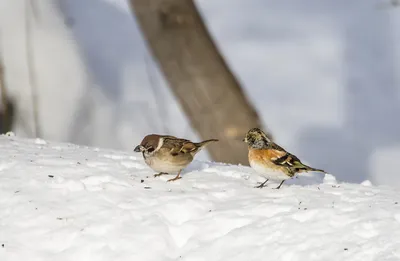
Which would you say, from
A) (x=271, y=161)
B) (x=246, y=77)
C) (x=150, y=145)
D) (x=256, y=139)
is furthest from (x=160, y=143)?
(x=246, y=77)

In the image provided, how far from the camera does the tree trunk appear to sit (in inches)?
303

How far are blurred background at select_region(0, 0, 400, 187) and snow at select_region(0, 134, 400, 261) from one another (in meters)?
3.13

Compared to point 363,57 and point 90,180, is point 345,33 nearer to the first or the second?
point 363,57

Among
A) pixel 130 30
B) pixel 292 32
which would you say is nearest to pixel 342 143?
pixel 292 32

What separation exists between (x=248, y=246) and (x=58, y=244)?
3.62 feet

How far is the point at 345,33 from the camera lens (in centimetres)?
1159

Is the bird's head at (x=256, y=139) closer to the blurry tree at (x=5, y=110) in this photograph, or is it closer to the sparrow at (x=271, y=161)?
→ the sparrow at (x=271, y=161)

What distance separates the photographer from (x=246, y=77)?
1091 cm

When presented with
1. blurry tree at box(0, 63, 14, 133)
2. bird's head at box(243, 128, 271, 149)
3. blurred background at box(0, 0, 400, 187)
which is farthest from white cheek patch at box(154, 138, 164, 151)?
blurry tree at box(0, 63, 14, 133)

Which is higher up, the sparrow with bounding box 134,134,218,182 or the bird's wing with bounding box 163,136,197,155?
the bird's wing with bounding box 163,136,197,155

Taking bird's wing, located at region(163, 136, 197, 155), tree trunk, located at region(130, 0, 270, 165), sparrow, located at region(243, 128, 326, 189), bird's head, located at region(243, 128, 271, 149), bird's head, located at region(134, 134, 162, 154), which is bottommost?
bird's head, located at region(134, 134, 162, 154)

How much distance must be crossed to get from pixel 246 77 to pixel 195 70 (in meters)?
3.22

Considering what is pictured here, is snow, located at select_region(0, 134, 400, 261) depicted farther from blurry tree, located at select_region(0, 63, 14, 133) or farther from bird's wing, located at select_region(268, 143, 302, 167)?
blurry tree, located at select_region(0, 63, 14, 133)

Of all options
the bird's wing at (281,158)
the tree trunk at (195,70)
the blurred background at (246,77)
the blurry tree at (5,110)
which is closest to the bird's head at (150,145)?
the bird's wing at (281,158)
